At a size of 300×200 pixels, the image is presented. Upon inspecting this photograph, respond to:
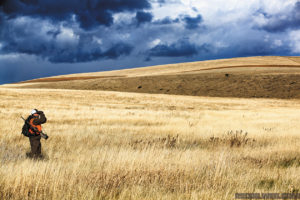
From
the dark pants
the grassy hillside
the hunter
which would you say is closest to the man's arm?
the hunter

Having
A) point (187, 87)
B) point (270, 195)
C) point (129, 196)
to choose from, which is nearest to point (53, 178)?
point (129, 196)

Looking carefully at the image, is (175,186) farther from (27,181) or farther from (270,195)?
(27,181)

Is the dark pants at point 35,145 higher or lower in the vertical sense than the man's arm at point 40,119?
lower

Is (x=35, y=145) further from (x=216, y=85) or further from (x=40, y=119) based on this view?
(x=216, y=85)

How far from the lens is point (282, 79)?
5962cm

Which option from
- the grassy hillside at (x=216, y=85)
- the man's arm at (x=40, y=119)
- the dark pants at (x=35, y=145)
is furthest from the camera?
the grassy hillside at (x=216, y=85)

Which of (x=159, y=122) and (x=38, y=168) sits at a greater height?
(x=38, y=168)

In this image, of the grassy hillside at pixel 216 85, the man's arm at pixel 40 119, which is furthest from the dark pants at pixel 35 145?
the grassy hillside at pixel 216 85

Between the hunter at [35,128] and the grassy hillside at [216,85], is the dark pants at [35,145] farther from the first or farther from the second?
the grassy hillside at [216,85]

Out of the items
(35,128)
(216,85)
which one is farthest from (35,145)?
(216,85)

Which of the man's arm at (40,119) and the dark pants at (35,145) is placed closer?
the man's arm at (40,119)

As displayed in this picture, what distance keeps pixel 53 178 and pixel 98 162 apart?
153 cm

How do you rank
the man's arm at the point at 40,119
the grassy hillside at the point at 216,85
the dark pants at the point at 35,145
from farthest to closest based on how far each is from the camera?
the grassy hillside at the point at 216,85
the dark pants at the point at 35,145
the man's arm at the point at 40,119

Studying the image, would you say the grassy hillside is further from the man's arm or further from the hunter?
the man's arm
